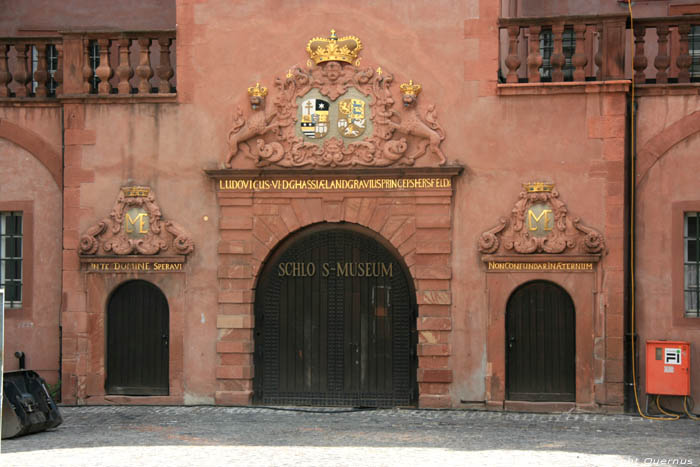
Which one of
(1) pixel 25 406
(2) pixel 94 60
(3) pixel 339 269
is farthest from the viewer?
(2) pixel 94 60

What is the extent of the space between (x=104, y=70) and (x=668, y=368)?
10346mm

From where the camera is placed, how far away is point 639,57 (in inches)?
736

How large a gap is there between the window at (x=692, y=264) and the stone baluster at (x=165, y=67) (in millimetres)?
8727

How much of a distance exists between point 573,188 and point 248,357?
5923 millimetres

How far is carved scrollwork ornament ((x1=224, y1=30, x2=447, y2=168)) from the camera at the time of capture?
19.0 metres

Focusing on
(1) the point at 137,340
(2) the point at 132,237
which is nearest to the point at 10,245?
(2) the point at 132,237

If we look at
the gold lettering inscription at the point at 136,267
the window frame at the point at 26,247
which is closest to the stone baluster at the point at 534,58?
the gold lettering inscription at the point at 136,267

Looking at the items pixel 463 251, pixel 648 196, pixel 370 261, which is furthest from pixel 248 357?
pixel 648 196

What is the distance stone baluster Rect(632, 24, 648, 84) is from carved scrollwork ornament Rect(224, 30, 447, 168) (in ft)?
10.6

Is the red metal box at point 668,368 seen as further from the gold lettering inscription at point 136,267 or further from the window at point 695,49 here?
the gold lettering inscription at point 136,267

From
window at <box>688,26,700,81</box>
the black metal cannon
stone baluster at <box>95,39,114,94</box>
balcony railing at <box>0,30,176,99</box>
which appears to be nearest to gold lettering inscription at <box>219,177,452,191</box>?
balcony railing at <box>0,30,176,99</box>

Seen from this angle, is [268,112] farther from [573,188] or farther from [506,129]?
[573,188]

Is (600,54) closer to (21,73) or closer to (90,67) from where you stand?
(90,67)

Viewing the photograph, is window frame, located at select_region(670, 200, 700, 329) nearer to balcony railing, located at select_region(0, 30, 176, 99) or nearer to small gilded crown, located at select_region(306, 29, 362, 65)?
small gilded crown, located at select_region(306, 29, 362, 65)
